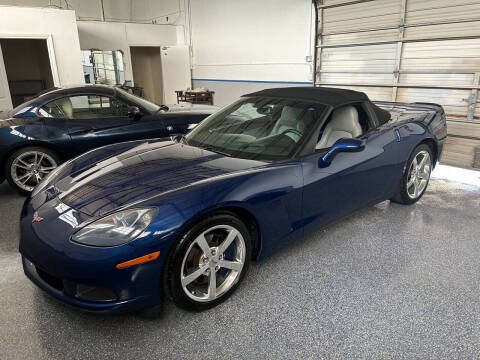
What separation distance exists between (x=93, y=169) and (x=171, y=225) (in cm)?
101

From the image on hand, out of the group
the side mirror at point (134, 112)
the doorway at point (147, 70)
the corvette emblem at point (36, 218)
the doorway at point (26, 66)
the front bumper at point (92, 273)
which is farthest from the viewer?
the doorway at point (147, 70)

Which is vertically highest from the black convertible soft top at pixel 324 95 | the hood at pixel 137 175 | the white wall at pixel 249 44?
the white wall at pixel 249 44

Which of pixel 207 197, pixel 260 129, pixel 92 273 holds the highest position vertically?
pixel 260 129

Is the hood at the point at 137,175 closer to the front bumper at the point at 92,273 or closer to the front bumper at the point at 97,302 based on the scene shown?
the front bumper at the point at 92,273

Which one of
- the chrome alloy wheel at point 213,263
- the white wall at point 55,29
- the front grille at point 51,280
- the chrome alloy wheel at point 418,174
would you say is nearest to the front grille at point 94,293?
the front grille at point 51,280

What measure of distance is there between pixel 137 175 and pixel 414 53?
5.63m

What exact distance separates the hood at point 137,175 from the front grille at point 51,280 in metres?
0.40

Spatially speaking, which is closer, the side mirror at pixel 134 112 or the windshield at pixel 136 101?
the side mirror at pixel 134 112

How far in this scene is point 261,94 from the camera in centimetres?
327

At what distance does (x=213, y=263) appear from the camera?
2.15 meters

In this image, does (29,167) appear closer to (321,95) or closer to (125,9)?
(321,95)

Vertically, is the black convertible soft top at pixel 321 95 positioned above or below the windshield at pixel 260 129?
above

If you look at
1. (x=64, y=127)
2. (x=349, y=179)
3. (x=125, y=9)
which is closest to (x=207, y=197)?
(x=349, y=179)

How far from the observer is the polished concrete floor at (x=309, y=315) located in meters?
1.92
